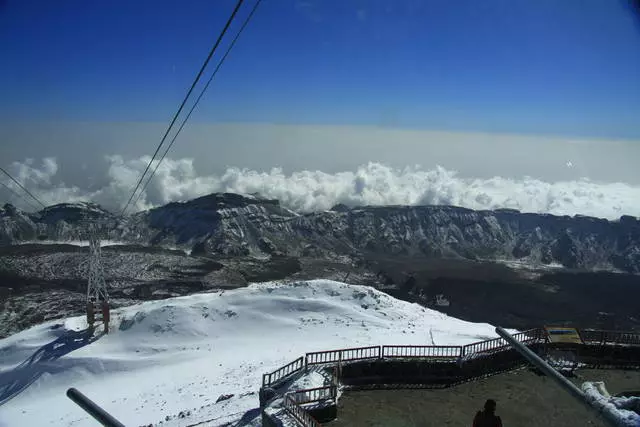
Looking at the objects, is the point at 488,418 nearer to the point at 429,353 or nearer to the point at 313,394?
the point at 313,394

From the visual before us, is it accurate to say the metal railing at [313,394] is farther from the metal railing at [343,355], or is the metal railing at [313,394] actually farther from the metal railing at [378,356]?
the metal railing at [343,355]

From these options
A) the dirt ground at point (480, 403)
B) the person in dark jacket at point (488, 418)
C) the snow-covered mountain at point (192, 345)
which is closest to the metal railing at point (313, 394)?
the dirt ground at point (480, 403)

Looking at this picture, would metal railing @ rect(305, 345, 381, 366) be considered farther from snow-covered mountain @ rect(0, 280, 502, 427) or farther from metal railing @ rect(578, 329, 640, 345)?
metal railing @ rect(578, 329, 640, 345)

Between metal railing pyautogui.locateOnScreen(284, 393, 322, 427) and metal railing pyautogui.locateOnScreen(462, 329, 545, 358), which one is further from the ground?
metal railing pyautogui.locateOnScreen(462, 329, 545, 358)

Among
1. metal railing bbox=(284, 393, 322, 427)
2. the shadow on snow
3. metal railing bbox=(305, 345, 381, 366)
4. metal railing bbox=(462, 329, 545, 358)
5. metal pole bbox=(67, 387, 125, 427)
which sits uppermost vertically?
metal pole bbox=(67, 387, 125, 427)

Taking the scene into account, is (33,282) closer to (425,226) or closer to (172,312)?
(172,312)

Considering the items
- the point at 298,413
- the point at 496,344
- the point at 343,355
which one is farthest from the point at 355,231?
the point at 298,413

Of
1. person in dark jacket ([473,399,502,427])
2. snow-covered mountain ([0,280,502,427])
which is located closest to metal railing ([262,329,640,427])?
snow-covered mountain ([0,280,502,427])
